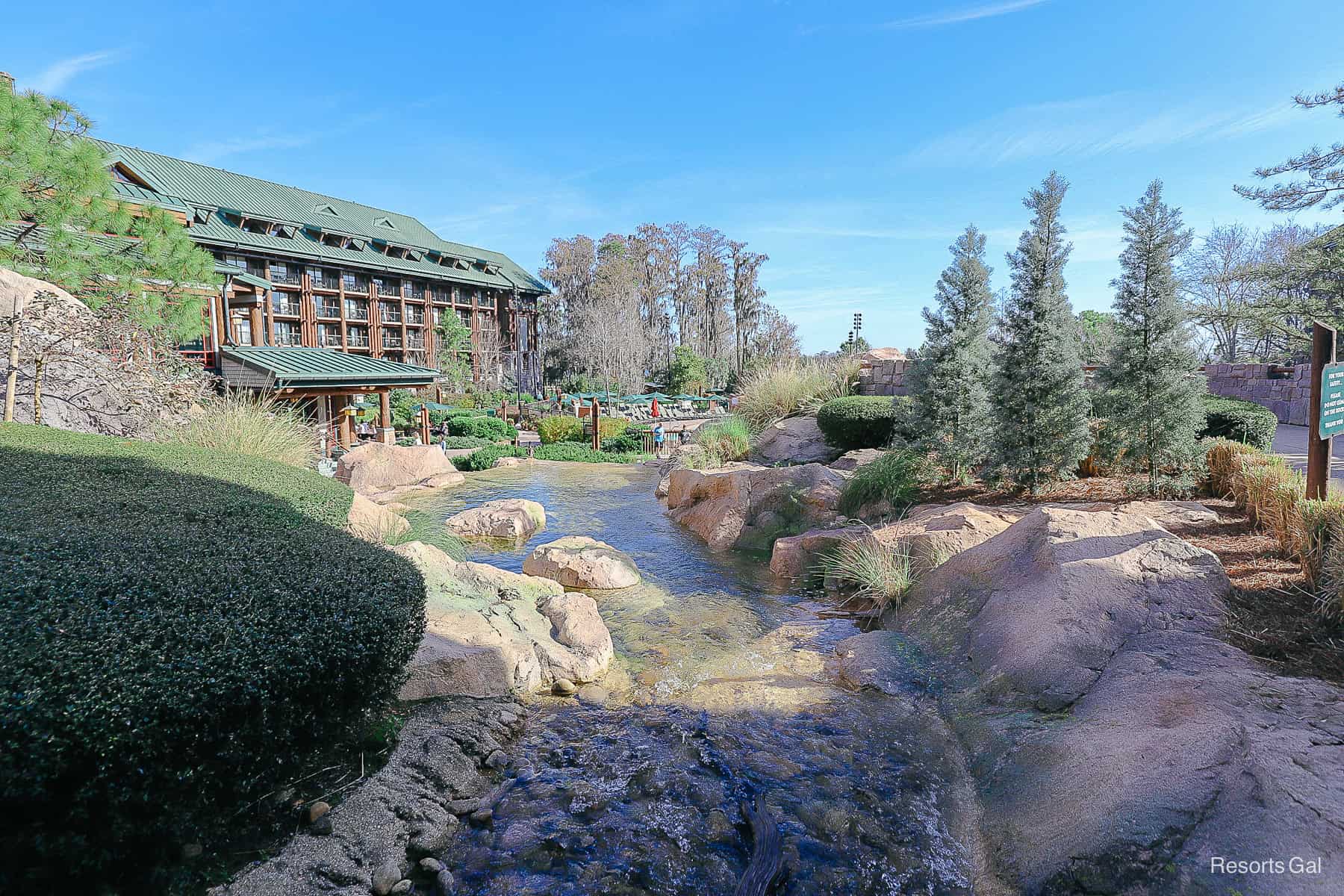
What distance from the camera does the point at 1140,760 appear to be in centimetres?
292

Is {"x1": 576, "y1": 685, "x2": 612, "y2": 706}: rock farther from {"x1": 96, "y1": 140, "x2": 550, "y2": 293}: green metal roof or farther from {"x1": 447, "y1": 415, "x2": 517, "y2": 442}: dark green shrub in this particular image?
{"x1": 96, "y1": 140, "x2": 550, "y2": 293}: green metal roof

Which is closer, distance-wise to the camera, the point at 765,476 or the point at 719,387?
the point at 765,476

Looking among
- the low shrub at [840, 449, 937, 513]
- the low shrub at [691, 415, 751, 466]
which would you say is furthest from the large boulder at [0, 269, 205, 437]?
the low shrub at [840, 449, 937, 513]

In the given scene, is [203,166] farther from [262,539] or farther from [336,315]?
[262,539]

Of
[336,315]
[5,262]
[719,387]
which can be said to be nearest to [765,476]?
[5,262]

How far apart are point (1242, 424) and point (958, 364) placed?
4.33 metres

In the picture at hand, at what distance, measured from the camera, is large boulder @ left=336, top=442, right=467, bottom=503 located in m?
13.8

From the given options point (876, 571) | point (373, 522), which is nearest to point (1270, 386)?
point (876, 571)

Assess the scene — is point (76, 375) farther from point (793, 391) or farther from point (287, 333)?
point (287, 333)

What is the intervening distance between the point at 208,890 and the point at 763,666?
3.78m

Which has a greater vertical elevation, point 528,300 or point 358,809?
point 528,300

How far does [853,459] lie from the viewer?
11.8 metres

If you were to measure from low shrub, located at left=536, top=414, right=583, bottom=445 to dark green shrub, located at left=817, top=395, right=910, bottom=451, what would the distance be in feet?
37.7

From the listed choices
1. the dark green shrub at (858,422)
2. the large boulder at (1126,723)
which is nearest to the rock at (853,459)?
the dark green shrub at (858,422)
